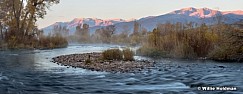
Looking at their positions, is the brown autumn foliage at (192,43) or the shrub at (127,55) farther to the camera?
the shrub at (127,55)

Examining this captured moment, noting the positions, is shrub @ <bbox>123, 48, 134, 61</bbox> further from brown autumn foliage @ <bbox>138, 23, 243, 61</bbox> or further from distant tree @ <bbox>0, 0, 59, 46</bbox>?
distant tree @ <bbox>0, 0, 59, 46</bbox>

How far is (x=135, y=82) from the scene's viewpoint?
11922mm

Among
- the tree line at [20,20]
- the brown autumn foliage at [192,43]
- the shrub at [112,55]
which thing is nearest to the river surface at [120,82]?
the shrub at [112,55]

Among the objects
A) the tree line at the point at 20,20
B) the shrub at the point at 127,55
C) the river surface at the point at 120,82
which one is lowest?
the river surface at the point at 120,82

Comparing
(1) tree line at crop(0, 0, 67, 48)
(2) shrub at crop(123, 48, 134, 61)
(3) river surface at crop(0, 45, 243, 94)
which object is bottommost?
(3) river surface at crop(0, 45, 243, 94)

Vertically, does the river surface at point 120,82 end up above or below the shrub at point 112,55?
below

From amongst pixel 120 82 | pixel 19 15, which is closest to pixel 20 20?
pixel 19 15

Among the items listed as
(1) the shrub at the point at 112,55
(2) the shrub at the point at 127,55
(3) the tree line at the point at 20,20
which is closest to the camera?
(2) the shrub at the point at 127,55

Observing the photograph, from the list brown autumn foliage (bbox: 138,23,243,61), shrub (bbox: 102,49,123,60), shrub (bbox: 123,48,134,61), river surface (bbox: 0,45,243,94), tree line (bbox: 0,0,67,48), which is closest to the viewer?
river surface (bbox: 0,45,243,94)

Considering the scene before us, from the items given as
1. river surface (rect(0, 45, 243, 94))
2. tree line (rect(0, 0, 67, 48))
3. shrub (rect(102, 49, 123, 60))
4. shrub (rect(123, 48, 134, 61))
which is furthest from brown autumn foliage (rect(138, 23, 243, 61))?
tree line (rect(0, 0, 67, 48))

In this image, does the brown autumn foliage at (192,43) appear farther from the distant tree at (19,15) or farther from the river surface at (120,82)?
the distant tree at (19,15)

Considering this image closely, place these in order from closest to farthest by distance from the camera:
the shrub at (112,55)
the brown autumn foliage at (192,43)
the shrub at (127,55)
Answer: the brown autumn foliage at (192,43) → the shrub at (127,55) → the shrub at (112,55)

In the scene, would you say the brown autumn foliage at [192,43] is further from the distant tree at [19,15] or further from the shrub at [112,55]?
the distant tree at [19,15]

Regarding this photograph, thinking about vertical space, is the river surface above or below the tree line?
below
